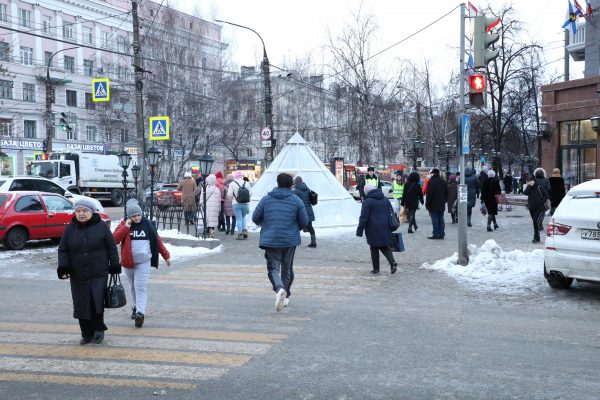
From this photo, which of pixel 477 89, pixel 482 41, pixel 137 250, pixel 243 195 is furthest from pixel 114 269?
pixel 243 195

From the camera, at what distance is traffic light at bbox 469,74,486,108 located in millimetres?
10859

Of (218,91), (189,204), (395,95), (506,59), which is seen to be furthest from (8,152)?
(506,59)

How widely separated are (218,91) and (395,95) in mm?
12968

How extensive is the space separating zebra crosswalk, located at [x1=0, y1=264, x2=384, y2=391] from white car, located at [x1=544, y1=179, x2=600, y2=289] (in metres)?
4.01

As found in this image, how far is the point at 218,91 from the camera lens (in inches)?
1706

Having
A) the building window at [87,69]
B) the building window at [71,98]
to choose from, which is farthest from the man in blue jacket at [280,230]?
the building window at [87,69]

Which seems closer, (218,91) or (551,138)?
(551,138)

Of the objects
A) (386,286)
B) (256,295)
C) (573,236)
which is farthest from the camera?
(386,286)

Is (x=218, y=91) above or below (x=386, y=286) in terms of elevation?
above

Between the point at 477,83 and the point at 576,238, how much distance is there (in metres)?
3.59

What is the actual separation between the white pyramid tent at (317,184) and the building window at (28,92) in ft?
126

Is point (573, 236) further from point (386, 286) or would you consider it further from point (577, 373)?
point (577, 373)

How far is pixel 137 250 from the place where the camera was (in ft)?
23.5

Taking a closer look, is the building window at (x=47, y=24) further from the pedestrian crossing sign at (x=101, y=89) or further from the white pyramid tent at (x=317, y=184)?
the white pyramid tent at (x=317, y=184)
